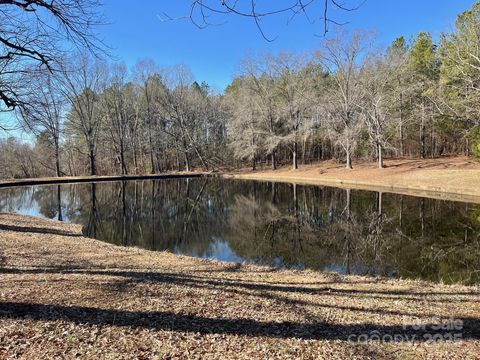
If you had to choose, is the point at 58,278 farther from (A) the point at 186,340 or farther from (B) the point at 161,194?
(B) the point at 161,194

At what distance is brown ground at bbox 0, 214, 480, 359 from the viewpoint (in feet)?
12.9

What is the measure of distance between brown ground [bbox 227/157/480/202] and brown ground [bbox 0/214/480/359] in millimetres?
17471

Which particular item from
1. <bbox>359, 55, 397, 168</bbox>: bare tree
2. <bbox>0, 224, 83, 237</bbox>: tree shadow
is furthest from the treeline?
<bbox>0, 224, 83, 237</bbox>: tree shadow

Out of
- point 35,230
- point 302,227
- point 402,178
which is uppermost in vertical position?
point 402,178

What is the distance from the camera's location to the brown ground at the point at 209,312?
3932 millimetres

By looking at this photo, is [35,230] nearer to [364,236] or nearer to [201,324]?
[201,324]

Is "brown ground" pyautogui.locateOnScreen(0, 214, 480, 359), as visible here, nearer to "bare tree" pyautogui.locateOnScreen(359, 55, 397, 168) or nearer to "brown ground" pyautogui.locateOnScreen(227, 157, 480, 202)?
"brown ground" pyautogui.locateOnScreen(227, 157, 480, 202)

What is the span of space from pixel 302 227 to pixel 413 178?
52.7ft

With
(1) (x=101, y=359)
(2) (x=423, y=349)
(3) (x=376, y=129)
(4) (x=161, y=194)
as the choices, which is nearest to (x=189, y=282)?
(1) (x=101, y=359)

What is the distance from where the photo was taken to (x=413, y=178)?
27.2 m

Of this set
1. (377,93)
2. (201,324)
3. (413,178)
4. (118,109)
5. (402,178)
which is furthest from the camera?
(118,109)

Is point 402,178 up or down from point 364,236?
up

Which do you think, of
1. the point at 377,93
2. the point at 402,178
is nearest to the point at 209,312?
the point at 402,178

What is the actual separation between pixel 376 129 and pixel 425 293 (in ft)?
93.7
